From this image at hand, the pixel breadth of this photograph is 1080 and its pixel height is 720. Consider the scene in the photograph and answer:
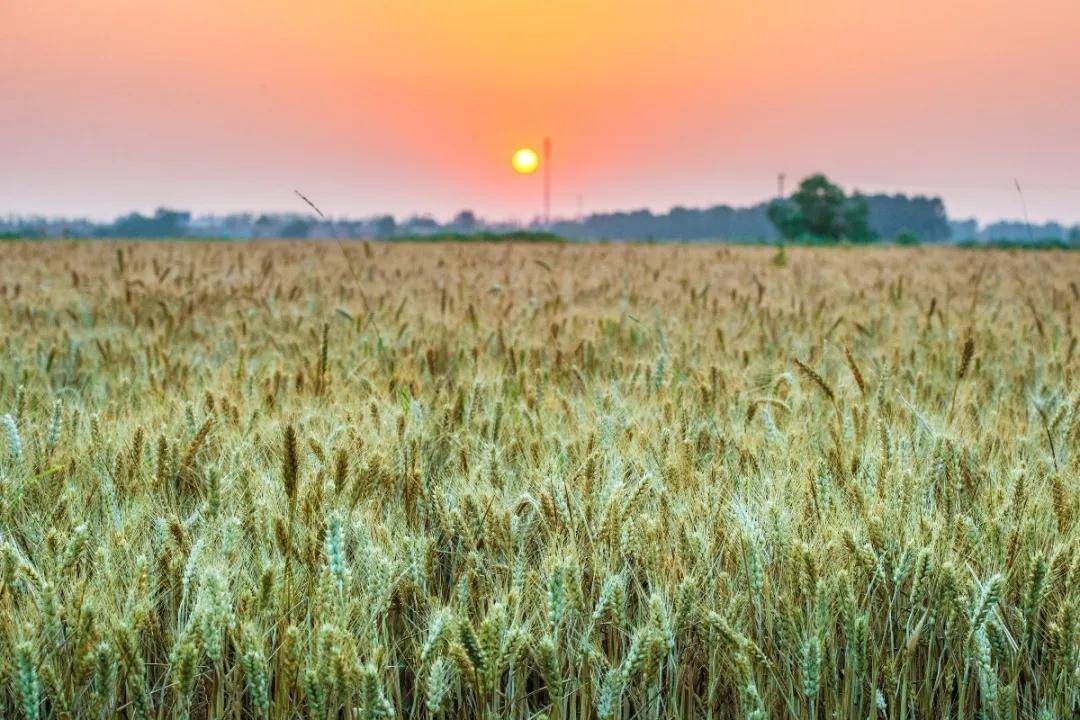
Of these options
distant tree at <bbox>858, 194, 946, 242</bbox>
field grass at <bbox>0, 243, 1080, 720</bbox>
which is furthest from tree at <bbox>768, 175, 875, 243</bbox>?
field grass at <bbox>0, 243, 1080, 720</bbox>

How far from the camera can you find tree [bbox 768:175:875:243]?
68.1 meters

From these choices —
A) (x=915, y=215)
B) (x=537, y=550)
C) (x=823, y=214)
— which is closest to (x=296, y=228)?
(x=823, y=214)

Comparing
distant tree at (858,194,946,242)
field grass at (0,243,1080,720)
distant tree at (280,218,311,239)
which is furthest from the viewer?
distant tree at (858,194,946,242)

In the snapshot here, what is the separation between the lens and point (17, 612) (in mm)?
1295

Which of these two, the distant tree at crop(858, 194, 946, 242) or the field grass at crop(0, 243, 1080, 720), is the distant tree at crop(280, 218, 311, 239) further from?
the distant tree at crop(858, 194, 946, 242)

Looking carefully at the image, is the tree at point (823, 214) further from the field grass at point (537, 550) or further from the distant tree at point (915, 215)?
the field grass at point (537, 550)

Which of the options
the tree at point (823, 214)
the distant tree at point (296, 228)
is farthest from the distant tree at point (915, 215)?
the distant tree at point (296, 228)

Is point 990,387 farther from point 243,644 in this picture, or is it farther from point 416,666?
point 243,644

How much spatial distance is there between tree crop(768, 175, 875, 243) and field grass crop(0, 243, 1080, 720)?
6814 cm

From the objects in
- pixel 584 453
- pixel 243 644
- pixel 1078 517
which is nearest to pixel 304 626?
pixel 243 644

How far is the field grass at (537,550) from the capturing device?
1193 mm

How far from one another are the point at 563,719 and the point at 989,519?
2.68 ft

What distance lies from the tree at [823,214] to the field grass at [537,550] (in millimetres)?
68137

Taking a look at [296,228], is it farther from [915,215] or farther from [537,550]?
[915,215]
